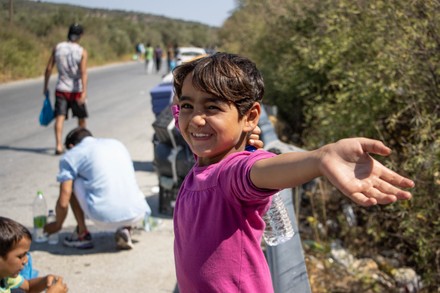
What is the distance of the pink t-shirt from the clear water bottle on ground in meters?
0.30

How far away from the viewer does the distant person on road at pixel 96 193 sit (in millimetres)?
5035

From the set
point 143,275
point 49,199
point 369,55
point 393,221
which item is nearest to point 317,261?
point 393,221

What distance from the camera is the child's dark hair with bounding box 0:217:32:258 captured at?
321 cm

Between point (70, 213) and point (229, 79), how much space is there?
4.51m

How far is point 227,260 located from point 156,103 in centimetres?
584

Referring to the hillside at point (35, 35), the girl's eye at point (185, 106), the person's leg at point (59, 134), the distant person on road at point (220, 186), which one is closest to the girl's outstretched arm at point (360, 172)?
the distant person on road at point (220, 186)

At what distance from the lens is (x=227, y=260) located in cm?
200

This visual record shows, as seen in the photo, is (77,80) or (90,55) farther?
(90,55)

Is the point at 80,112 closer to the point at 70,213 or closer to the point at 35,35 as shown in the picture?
the point at 70,213

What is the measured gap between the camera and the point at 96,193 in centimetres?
507

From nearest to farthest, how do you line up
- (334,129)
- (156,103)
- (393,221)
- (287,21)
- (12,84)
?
1. (393,221)
2. (334,129)
3. (156,103)
4. (287,21)
5. (12,84)

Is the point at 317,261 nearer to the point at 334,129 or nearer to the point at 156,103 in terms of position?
the point at 334,129

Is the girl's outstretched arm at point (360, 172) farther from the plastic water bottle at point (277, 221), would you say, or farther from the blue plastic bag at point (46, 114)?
the blue plastic bag at point (46, 114)

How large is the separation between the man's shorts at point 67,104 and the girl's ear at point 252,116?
24.9ft
